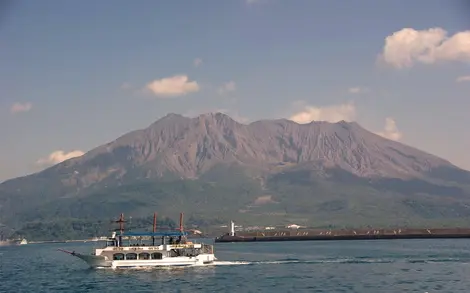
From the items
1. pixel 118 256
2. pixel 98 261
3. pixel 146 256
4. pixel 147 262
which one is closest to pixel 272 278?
pixel 147 262

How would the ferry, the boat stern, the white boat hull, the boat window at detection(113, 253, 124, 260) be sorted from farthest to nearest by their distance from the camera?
the boat window at detection(113, 253, 124, 260), the boat stern, the ferry, the white boat hull

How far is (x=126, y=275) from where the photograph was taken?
96812 millimetres

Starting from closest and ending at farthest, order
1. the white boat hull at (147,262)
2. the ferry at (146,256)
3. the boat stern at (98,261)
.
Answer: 1. the white boat hull at (147,262)
2. the ferry at (146,256)
3. the boat stern at (98,261)

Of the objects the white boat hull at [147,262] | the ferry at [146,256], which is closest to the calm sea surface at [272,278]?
the white boat hull at [147,262]

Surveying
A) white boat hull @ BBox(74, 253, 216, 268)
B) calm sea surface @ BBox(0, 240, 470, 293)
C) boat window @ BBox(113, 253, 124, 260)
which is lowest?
calm sea surface @ BBox(0, 240, 470, 293)

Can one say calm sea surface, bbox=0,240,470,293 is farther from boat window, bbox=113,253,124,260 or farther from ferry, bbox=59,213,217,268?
boat window, bbox=113,253,124,260

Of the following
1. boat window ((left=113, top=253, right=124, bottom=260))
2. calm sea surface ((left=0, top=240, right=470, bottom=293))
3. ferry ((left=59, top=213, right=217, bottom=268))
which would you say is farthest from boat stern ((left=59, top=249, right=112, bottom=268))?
calm sea surface ((left=0, top=240, right=470, bottom=293))

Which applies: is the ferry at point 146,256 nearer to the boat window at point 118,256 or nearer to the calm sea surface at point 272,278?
the boat window at point 118,256

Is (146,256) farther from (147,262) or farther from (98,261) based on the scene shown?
(98,261)

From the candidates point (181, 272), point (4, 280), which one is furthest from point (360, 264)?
point (4, 280)

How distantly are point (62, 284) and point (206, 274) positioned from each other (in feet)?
66.7

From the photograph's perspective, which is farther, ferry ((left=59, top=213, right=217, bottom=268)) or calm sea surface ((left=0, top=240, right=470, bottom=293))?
ferry ((left=59, top=213, right=217, bottom=268))

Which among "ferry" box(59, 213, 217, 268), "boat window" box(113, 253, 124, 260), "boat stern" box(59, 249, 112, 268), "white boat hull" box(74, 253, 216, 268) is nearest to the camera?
"white boat hull" box(74, 253, 216, 268)

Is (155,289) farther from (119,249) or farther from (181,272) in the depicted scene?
(119,249)
